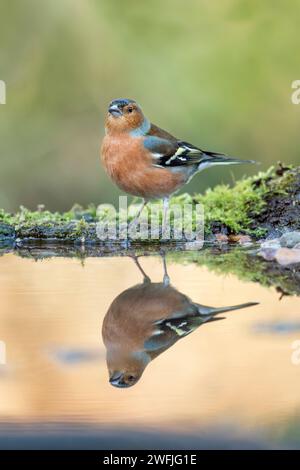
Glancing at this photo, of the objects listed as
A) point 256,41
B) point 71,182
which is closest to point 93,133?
point 71,182

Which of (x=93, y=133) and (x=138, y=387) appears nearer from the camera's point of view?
(x=138, y=387)

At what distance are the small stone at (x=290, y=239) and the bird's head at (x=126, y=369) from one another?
2.51m

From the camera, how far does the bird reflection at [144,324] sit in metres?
2.42

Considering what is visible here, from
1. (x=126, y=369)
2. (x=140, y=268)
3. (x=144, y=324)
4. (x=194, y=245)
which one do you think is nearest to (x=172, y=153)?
(x=194, y=245)

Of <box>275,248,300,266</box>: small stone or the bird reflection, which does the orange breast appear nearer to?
<box>275,248,300,266</box>: small stone

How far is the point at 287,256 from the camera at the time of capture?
4.55 m

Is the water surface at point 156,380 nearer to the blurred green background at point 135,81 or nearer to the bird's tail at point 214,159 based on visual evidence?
the bird's tail at point 214,159

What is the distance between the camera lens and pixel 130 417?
A: 1.99 m

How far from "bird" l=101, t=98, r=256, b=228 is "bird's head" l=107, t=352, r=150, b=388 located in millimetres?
3348

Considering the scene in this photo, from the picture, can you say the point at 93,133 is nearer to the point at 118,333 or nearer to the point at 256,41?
the point at 256,41

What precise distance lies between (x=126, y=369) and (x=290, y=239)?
2.68 meters

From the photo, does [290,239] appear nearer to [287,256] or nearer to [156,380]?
[287,256]

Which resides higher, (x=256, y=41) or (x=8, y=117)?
(x=256, y=41)
